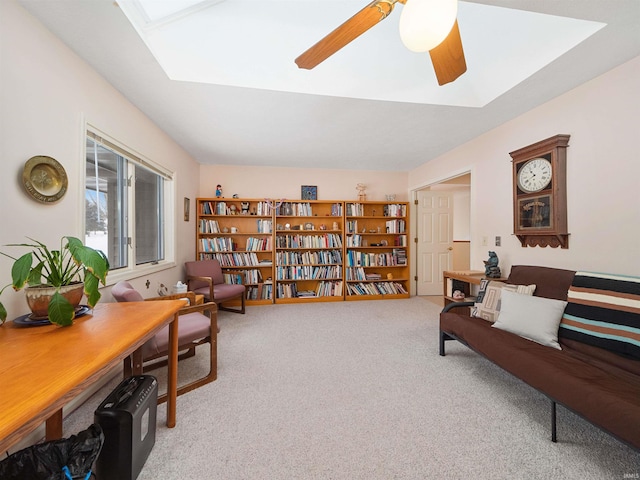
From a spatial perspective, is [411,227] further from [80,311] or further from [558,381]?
[80,311]

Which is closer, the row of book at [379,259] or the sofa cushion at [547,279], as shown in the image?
the sofa cushion at [547,279]

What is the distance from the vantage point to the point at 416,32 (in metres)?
0.94

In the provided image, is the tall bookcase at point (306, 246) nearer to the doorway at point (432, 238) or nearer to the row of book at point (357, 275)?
the row of book at point (357, 275)

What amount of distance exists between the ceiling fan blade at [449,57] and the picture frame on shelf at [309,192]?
304cm

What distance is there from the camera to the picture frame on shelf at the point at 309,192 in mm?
4418

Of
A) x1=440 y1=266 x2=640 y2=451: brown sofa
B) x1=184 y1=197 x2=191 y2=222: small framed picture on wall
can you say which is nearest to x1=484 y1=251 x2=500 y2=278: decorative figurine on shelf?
x1=440 y1=266 x2=640 y2=451: brown sofa

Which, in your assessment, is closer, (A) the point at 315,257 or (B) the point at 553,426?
(B) the point at 553,426

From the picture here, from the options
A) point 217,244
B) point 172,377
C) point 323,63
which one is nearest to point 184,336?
point 172,377

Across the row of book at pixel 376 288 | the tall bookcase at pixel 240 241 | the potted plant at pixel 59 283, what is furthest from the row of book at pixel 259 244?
the potted plant at pixel 59 283

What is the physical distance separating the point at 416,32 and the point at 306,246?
3501mm

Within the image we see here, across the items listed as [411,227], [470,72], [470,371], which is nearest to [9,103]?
[470,72]

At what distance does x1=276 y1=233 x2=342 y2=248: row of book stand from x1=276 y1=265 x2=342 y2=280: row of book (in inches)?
14.2

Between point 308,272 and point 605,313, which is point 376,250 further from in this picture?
point 605,313

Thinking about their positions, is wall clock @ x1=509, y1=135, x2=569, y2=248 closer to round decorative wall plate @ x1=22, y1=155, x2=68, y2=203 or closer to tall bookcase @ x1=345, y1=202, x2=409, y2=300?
tall bookcase @ x1=345, y1=202, x2=409, y2=300
